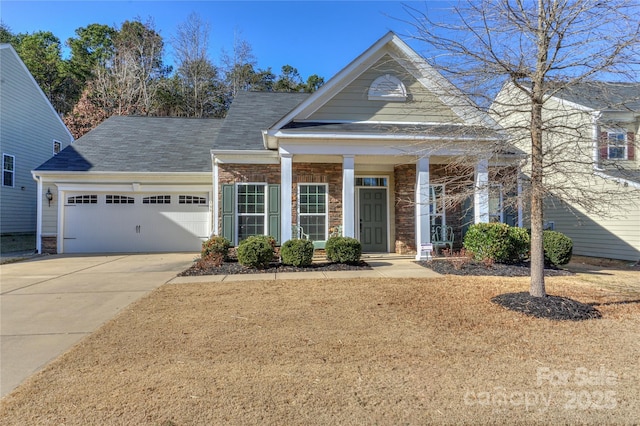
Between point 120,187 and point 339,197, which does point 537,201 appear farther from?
point 120,187

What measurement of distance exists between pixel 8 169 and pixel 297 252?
48.1 feet

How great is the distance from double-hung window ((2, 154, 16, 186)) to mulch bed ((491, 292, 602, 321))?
19.0m

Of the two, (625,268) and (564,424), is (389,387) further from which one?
(625,268)

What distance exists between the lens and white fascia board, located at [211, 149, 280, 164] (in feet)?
35.7

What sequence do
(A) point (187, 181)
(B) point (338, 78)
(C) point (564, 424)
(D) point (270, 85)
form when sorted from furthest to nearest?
1. (D) point (270, 85)
2. (A) point (187, 181)
3. (B) point (338, 78)
4. (C) point (564, 424)

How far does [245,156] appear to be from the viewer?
11.0 meters

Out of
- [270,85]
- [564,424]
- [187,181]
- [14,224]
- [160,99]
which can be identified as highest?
[270,85]

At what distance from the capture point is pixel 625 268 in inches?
392

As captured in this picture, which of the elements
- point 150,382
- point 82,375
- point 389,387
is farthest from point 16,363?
point 389,387

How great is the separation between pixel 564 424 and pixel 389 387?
124cm

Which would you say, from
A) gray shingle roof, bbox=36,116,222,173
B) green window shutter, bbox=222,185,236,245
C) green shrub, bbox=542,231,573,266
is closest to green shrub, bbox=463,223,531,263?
green shrub, bbox=542,231,573,266

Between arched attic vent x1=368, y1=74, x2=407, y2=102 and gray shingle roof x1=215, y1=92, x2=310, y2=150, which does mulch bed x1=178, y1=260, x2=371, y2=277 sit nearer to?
gray shingle roof x1=215, y1=92, x2=310, y2=150

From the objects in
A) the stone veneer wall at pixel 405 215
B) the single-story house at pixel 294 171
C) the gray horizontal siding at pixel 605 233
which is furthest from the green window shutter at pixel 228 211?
the gray horizontal siding at pixel 605 233

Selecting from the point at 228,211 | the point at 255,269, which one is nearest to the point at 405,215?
the point at 255,269
